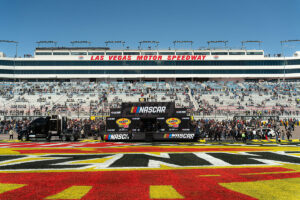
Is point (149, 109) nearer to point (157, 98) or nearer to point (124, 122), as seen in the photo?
point (124, 122)

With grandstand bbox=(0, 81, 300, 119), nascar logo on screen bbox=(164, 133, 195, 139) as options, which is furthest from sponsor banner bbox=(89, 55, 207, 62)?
nascar logo on screen bbox=(164, 133, 195, 139)

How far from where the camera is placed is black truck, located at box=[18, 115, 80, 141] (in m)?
24.7

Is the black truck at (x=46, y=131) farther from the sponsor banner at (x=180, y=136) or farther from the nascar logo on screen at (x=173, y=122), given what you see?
the nascar logo on screen at (x=173, y=122)

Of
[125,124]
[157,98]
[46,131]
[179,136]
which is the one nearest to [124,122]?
[125,124]

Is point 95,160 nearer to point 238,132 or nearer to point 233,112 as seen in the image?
point 238,132

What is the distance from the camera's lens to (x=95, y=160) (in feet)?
40.6

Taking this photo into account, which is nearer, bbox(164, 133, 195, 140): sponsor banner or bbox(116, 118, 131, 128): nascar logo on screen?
bbox(164, 133, 195, 140): sponsor banner

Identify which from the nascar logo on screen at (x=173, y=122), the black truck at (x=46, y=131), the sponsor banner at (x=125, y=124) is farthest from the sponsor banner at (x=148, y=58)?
the nascar logo on screen at (x=173, y=122)

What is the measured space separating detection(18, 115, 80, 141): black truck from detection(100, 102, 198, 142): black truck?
12.6 feet

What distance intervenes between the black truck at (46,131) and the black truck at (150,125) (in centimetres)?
383

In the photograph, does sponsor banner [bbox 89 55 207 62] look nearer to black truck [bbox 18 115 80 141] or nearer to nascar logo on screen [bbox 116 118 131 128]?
black truck [bbox 18 115 80 141]

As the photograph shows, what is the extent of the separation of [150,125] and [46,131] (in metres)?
9.90

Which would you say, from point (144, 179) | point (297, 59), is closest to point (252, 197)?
point (144, 179)

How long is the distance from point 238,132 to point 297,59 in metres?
62.1
